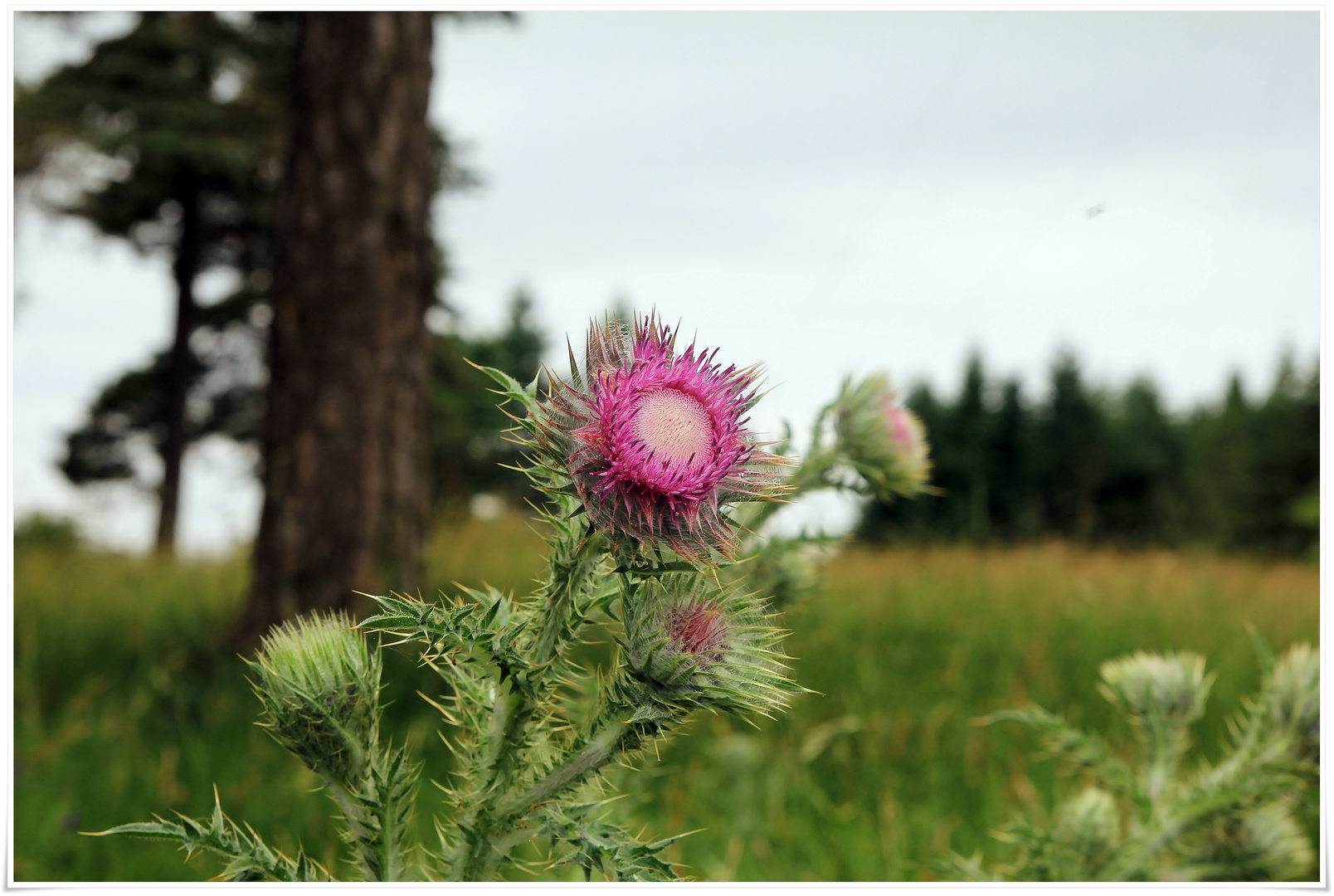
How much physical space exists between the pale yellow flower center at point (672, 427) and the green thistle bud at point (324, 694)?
1.31 ft

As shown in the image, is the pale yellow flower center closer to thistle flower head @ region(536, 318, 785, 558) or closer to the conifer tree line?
thistle flower head @ region(536, 318, 785, 558)

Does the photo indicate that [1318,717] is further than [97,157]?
No

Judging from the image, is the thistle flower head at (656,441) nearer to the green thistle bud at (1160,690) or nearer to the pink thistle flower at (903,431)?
the pink thistle flower at (903,431)

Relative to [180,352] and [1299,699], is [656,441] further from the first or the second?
[180,352]

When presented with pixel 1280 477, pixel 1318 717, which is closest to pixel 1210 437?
pixel 1280 477

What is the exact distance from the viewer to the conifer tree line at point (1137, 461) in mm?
26938

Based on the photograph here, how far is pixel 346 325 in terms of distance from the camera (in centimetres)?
459

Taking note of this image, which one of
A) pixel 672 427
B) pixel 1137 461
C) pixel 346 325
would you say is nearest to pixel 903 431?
pixel 672 427

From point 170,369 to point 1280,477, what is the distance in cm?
2943

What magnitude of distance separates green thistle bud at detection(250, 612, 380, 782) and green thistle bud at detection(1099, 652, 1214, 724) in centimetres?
149

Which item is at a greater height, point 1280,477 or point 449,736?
point 1280,477

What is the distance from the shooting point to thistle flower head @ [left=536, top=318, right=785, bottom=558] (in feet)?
2.96
